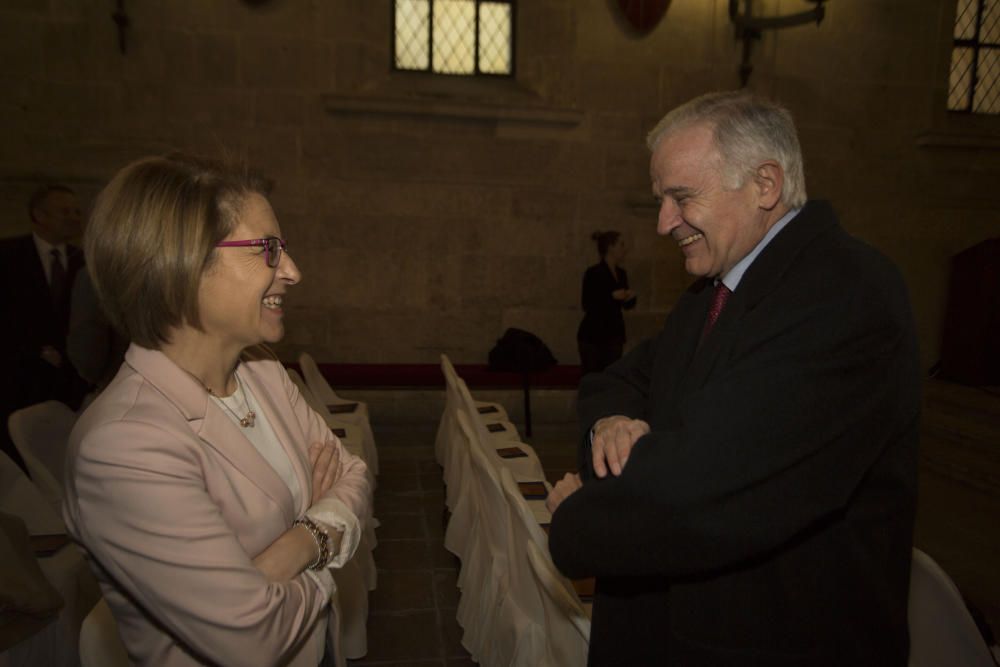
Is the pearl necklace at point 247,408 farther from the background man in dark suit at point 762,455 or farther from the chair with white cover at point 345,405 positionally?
the chair with white cover at point 345,405

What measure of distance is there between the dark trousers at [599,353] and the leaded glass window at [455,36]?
3.48 metres

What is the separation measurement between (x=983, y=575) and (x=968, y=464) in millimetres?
2014

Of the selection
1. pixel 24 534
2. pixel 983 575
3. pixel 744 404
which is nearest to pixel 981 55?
pixel 983 575

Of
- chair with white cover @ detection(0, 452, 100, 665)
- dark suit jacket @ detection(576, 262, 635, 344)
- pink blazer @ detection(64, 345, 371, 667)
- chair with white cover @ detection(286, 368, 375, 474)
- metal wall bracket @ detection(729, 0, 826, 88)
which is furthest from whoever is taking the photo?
metal wall bracket @ detection(729, 0, 826, 88)

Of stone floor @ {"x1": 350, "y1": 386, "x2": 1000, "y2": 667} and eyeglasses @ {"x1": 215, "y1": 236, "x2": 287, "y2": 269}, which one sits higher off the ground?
eyeglasses @ {"x1": 215, "y1": 236, "x2": 287, "y2": 269}

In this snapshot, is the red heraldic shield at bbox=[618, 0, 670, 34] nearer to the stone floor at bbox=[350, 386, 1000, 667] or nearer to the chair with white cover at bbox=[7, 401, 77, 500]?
the stone floor at bbox=[350, 386, 1000, 667]

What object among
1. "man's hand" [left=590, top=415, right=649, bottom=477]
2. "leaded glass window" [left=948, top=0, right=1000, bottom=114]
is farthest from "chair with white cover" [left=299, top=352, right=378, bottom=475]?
"leaded glass window" [left=948, top=0, right=1000, bottom=114]

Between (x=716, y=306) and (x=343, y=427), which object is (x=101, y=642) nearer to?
(x=716, y=306)

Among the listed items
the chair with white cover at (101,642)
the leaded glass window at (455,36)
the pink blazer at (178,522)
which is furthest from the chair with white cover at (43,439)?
the leaded glass window at (455,36)

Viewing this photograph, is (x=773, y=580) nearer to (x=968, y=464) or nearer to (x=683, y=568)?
(x=683, y=568)

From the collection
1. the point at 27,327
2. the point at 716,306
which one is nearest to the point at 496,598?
the point at 716,306

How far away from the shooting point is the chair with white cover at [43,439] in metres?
3.00

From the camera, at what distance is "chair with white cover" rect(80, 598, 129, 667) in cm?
167

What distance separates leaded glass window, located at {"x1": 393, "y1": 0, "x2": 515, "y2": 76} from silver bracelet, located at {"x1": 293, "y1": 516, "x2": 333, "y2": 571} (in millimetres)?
6838
